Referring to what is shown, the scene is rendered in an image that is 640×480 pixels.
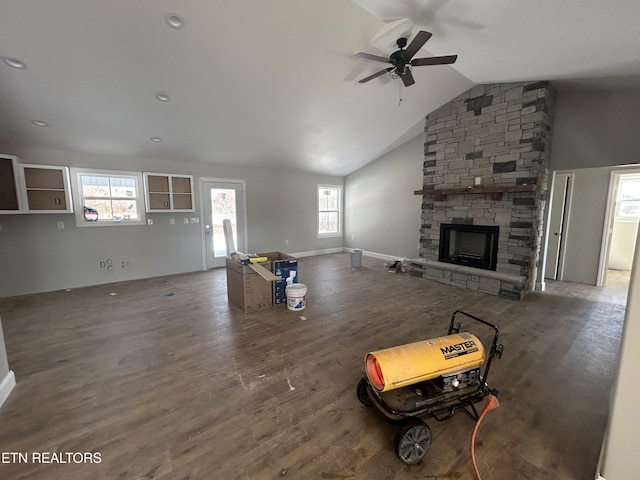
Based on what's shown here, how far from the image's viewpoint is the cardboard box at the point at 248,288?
3.52m

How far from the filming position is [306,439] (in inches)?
64.2

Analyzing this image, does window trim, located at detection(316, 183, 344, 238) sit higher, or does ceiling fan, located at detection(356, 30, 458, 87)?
ceiling fan, located at detection(356, 30, 458, 87)

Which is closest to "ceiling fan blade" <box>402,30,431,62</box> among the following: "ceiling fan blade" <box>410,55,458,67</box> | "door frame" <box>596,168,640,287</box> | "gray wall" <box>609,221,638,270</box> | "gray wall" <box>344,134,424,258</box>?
"ceiling fan blade" <box>410,55,458,67</box>

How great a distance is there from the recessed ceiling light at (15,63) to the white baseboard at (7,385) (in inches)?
118

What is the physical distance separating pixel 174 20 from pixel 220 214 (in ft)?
12.8

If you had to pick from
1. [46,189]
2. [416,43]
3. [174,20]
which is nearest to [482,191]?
[416,43]

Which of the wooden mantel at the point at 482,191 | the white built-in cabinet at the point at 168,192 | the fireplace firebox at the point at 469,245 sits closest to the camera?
the wooden mantel at the point at 482,191

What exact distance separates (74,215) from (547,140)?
25.9 ft

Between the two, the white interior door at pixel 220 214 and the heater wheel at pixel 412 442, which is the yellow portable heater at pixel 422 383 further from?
the white interior door at pixel 220 214

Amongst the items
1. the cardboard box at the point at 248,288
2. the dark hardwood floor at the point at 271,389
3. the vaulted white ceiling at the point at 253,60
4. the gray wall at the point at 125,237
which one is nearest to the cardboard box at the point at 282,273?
the cardboard box at the point at 248,288

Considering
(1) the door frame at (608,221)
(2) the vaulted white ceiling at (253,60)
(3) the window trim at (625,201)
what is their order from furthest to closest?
(3) the window trim at (625,201) < (1) the door frame at (608,221) < (2) the vaulted white ceiling at (253,60)

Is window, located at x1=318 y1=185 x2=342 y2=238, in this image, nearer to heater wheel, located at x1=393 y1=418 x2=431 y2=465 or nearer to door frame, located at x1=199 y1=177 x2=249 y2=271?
door frame, located at x1=199 y1=177 x2=249 y2=271

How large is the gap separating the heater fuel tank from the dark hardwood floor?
1.40 ft

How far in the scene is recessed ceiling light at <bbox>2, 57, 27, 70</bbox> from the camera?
2629 mm
